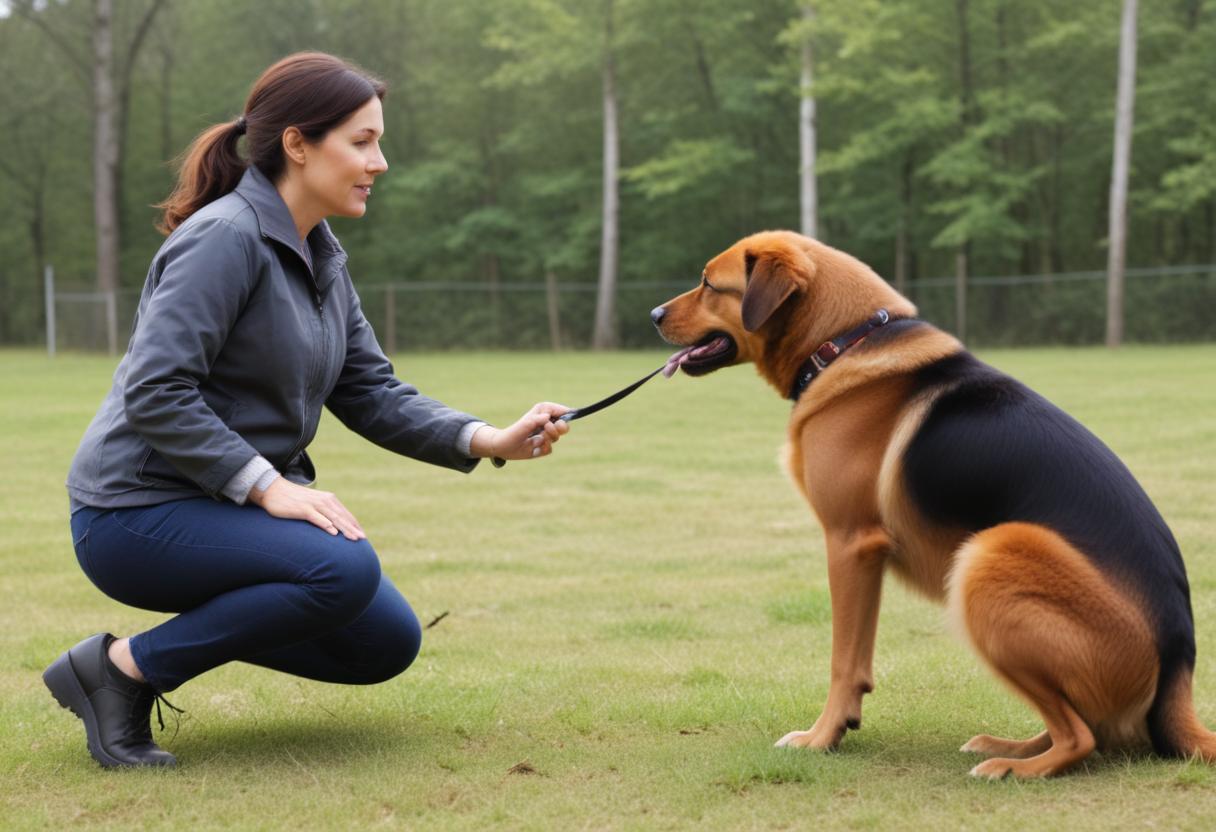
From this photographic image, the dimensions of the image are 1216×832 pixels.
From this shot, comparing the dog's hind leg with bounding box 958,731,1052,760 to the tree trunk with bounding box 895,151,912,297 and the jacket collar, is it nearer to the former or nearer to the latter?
the jacket collar

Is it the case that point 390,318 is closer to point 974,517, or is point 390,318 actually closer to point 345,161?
point 345,161

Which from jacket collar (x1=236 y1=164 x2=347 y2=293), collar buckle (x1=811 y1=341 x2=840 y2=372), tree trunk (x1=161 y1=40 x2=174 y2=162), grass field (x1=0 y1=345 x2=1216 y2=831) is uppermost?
tree trunk (x1=161 y1=40 x2=174 y2=162)

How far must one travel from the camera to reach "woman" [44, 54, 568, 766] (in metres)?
3.75

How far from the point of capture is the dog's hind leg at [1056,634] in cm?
355

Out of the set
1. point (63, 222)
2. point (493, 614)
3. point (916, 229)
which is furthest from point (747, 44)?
point (493, 614)

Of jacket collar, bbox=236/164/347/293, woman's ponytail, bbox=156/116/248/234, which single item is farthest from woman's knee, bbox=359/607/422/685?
woman's ponytail, bbox=156/116/248/234

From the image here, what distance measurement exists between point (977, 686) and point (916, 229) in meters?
36.2

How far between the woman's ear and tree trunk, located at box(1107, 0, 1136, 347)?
97.0 feet

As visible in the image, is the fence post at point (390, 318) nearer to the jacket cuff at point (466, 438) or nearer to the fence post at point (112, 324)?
the fence post at point (112, 324)

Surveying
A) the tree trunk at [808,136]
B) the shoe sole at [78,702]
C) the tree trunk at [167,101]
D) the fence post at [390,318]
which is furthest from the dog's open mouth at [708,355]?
the tree trunk at [167,101]

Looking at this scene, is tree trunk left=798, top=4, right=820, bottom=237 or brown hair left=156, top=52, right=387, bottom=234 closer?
brown hair left=156, top=52, right=387, bottom=234

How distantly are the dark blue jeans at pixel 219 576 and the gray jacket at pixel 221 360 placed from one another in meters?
0.10

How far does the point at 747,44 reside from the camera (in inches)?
1613

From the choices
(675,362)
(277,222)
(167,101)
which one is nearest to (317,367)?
(277,222)
